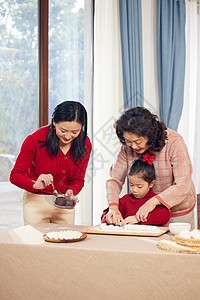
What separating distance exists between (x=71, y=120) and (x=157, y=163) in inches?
19.6

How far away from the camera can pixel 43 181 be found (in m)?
2.04

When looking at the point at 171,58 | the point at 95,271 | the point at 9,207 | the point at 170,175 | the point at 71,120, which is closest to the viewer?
the point at 95,271

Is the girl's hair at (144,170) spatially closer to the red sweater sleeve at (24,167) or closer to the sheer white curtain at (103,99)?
the red sweater sleeve at (24,167)

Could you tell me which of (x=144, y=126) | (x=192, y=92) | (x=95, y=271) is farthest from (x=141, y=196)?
(x=192, y=92)

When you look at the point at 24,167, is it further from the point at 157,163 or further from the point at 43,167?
the point at 157,163

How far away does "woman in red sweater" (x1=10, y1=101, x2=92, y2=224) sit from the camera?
2.12 meters

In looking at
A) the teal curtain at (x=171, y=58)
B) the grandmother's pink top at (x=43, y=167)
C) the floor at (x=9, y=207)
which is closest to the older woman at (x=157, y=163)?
the grandmother's pink top at (x=43, y=167)

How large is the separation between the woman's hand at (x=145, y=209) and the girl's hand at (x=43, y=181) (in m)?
0.45

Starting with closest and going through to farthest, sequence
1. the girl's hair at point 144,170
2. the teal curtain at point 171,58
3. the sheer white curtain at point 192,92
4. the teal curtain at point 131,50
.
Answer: the girl's hair at point 144,170
the teal curtain at point 131,50
the teal curtain at point 171,58
the sheer white curtain at point 192,92

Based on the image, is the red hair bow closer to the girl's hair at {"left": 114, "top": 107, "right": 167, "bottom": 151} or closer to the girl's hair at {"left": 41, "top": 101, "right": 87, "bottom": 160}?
the girl's hair at {"left": 114, "top": 107, "right": 167, "bottom": 151}

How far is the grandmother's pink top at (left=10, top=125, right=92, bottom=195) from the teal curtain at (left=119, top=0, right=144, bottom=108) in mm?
1659

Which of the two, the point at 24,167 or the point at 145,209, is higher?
the point at 24,167

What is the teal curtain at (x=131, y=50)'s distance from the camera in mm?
3793

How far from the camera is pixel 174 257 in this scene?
1.45m
